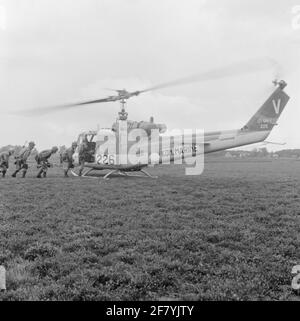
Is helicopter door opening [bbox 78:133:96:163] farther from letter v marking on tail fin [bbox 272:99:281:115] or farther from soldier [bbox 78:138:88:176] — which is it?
letter v marking on tail fin [bbox 272:99:281:115]

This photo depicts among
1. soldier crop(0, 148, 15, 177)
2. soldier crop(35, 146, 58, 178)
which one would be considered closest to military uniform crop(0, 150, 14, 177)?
soldier crop(0, 148, 15, 177)

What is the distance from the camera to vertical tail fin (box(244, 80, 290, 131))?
81.4 feet

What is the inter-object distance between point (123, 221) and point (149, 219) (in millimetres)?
775

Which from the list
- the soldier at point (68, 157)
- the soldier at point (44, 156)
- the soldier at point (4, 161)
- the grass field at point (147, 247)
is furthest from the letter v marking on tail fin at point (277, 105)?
the soldier at point (4, 161)

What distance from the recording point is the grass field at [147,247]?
19.8ft

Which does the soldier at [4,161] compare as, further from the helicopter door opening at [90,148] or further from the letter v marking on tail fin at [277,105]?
the letter v marking on tail fin at [277,105]

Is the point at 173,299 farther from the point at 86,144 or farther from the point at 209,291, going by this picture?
the point at 86,144

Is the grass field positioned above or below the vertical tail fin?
below

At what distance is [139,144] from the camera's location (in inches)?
891

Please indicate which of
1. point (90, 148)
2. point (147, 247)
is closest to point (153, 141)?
point (90, 148)

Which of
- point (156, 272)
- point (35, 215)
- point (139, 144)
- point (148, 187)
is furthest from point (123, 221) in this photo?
point (139, 144)

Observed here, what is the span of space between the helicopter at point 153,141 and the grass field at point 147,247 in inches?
334

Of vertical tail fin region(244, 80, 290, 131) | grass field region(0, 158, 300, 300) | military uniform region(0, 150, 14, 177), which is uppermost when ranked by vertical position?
vertical tail fin region(244, 80, 290, 131)

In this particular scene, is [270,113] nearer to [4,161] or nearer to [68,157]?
[68,157]
